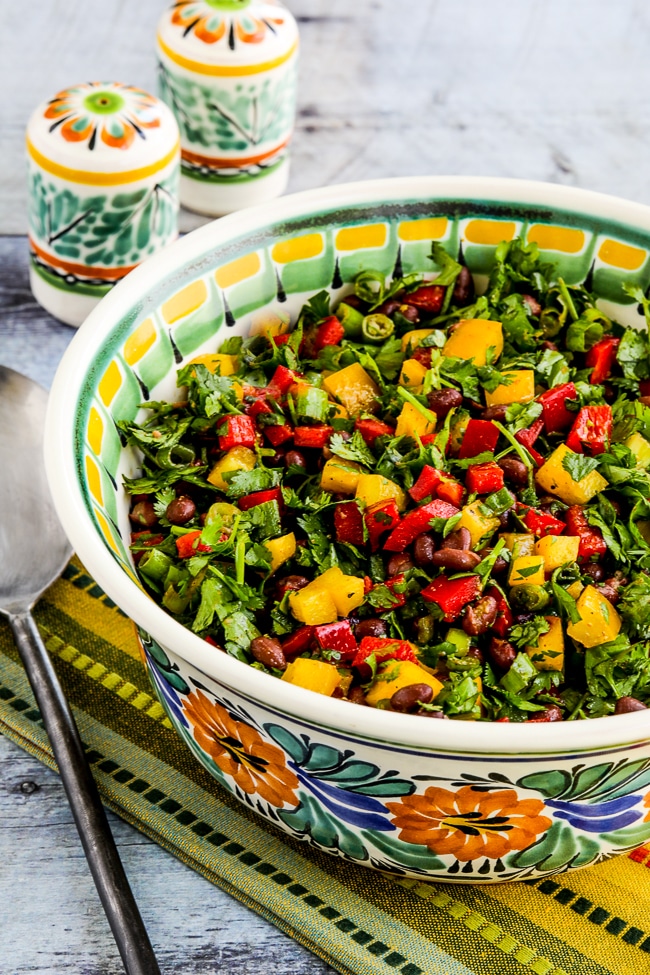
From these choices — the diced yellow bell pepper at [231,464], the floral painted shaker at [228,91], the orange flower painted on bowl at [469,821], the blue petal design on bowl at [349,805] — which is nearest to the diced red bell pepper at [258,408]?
the diced yellow bell pepper at [231,464]

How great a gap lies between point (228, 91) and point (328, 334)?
1789 mm

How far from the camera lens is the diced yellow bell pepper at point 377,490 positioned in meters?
2.66

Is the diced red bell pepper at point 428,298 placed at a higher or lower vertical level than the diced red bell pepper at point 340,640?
higher

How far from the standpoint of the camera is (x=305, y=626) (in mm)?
2457

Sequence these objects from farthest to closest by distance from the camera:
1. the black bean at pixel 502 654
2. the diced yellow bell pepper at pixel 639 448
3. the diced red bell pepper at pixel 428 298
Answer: the diced red bell pepper at pixel 428 298 → the diced yellow bell pepper at pixel 639 448 → the black bean at pixel 502 654

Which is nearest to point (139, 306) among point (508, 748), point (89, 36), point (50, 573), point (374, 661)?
point (50, 573)

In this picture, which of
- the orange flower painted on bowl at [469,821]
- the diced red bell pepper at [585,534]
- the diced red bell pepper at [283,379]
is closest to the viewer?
the orange flower painted on bowl at [469,821]

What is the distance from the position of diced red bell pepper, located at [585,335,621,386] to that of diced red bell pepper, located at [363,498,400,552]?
0.82 metres

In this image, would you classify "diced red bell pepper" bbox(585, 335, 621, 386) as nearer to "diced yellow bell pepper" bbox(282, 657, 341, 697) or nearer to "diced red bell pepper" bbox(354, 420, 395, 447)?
"diced red bell pepper" bbox(354, 420, 395, 447)

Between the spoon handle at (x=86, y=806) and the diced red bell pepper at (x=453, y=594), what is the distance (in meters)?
0.90

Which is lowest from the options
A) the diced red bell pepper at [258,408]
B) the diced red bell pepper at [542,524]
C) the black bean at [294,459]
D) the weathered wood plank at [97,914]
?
the weathered wood plank at [97,914]

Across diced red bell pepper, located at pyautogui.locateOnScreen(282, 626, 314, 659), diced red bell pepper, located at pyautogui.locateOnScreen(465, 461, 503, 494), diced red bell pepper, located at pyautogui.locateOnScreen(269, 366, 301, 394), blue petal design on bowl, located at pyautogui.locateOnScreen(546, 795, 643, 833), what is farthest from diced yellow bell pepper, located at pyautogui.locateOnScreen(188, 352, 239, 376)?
blue petal design on bowl, located at pyautogui.locateOnScreen(546, 795, 643, 833)

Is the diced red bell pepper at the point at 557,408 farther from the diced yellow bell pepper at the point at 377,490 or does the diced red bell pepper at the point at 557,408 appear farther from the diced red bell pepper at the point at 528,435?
the diced yellow bell pepper at the point at 377,490

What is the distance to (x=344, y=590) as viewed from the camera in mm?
2490
